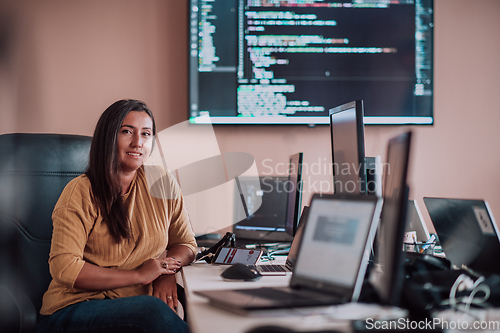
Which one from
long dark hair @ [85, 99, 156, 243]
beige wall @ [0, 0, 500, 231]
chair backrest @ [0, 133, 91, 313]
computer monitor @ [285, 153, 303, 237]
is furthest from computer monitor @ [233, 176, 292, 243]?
chair backrest @ [0, 133, 91, 313]

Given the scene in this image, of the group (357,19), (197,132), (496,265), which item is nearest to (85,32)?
(197,132)

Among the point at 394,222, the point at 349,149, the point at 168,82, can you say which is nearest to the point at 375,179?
the point at 349,149

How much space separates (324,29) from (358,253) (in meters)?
2.05

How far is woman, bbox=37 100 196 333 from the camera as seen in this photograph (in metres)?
1.16

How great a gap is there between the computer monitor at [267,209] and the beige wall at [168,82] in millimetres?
523

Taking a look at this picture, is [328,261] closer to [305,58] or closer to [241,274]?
[241,274]

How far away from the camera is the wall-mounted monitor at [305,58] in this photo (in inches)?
99.7

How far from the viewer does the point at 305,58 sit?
2564 millimetres

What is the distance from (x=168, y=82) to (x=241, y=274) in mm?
1743

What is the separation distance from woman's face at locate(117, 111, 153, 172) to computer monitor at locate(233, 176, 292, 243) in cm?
71

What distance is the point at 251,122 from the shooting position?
101 inches

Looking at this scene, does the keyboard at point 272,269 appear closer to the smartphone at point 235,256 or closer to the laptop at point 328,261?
the smartphone at point 235,256

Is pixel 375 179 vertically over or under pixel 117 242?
over

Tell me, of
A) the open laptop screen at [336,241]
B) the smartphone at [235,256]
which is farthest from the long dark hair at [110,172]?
the open laptop screen at [336,241]
